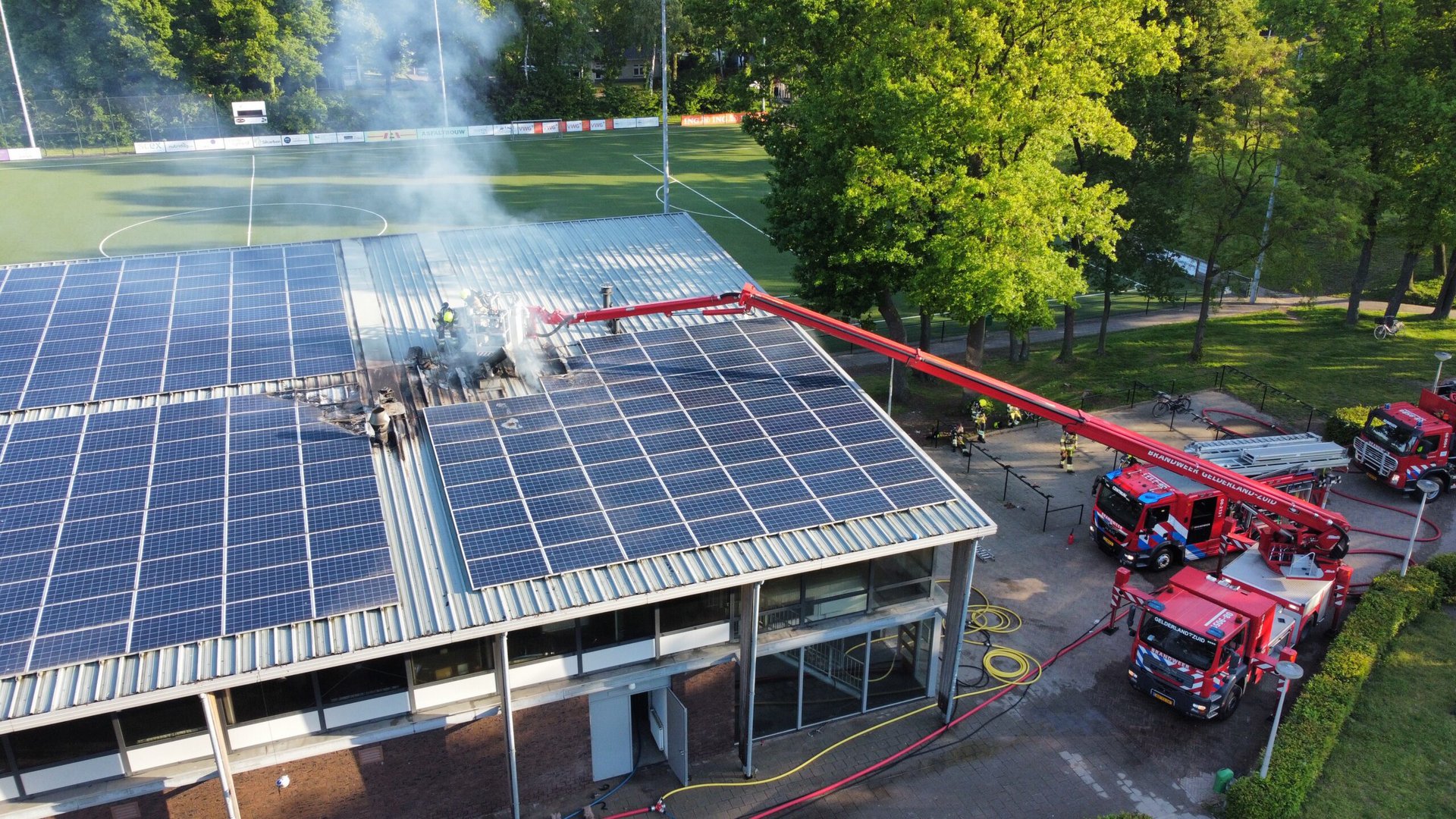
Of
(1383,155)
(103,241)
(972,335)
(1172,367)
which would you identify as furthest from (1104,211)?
(103,241)

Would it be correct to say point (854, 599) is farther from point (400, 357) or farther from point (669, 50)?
point (669, 50)

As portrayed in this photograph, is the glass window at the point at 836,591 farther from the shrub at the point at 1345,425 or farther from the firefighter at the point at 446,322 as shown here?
the shrub at the point at 1345,425

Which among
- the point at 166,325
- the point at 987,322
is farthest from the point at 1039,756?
the point at 987,322

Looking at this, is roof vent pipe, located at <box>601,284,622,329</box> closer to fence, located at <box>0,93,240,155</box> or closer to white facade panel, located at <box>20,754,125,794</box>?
white facade panel, located at <box>20,754,125,794</box>

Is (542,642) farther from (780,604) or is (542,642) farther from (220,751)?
(220,751)

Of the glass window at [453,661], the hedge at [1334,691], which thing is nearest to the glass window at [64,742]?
the glass window at [453,661]

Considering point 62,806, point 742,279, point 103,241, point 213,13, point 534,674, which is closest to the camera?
point 62,806
